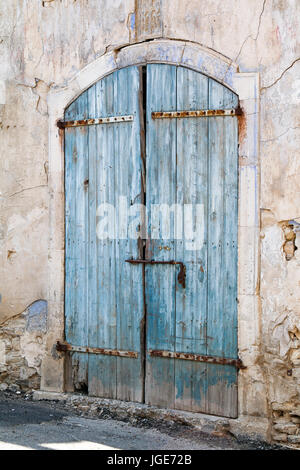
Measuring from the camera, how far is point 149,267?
484 cm

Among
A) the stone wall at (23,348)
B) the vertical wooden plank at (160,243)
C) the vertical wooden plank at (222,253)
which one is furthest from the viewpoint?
the stone wall at (23,348)

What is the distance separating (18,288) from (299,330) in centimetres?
260

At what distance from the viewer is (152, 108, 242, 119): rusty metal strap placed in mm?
4480

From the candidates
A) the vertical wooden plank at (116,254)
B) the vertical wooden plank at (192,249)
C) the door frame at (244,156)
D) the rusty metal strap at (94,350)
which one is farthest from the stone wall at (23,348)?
the door frame at (244,156)

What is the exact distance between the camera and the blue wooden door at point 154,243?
4.57m

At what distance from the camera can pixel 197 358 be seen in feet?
15.2

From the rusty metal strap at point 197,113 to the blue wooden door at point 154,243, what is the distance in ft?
0.06

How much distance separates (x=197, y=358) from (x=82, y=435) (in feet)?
3.53

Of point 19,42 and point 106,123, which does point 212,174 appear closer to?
point 106,123

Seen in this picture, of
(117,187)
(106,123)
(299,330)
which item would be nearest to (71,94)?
(106,123)

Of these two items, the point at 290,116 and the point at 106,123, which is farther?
the point at 106,123

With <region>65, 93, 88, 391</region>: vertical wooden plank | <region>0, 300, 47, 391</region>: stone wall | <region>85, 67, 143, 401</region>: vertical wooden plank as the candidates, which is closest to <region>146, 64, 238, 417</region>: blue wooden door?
<region>85, 67, 143, 401</region>: vertical wooden plank

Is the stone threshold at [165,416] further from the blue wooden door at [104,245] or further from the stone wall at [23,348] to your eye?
the stone wall at [23,348]
